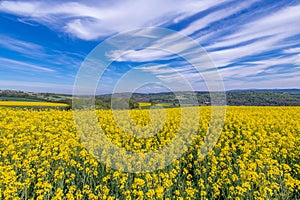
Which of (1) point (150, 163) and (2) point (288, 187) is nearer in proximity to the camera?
(2) point (288, 187)

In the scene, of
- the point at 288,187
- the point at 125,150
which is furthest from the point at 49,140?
the point at 288,187

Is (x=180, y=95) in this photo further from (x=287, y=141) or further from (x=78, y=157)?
(x=78, y=157)

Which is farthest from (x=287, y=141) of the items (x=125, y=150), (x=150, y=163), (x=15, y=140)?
(x=15, y=140)

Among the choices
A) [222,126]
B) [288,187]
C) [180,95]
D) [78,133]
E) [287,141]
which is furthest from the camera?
[180,95]

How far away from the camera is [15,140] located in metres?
8.41

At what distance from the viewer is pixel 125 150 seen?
7.61 meters

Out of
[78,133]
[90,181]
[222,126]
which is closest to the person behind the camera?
[90,181]

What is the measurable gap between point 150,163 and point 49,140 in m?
3.74

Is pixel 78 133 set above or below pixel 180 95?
below

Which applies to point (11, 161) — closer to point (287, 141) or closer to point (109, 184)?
point (109, 184)

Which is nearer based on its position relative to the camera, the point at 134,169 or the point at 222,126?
the point at 134,169

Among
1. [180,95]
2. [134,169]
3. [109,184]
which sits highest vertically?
[180,95]

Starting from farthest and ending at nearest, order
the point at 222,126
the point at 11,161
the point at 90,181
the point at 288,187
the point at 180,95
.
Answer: the point at 180,95 → the point at 222,126 → the point at 11,161 → the point at 90,181 → the point at 288,187

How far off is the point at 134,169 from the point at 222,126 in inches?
239
